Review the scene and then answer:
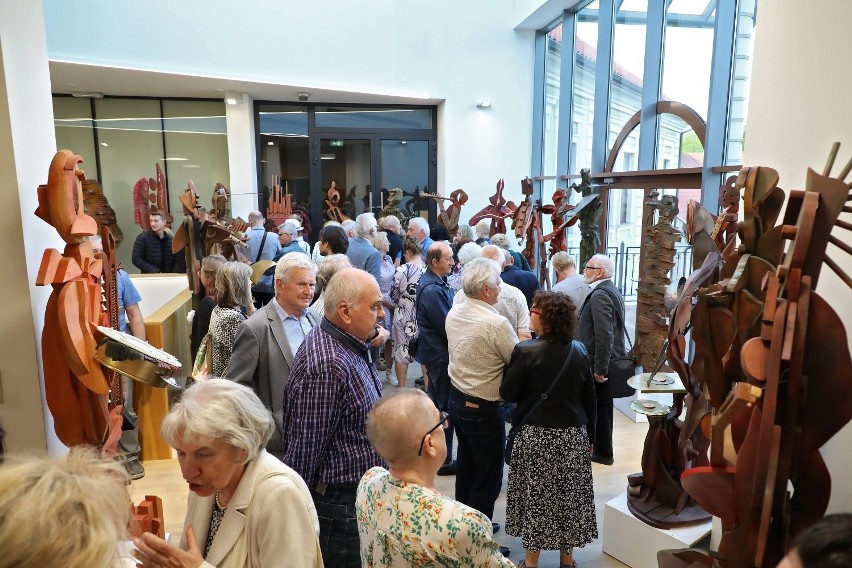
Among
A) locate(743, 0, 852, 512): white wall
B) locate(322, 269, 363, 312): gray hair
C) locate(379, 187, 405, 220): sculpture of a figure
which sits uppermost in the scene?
locate(743, 0, 852, 512): white wall

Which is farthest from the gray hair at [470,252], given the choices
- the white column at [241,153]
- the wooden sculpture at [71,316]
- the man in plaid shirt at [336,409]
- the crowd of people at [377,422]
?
the white column at [241,153]

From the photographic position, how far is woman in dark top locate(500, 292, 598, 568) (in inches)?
113

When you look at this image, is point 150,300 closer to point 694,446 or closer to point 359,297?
point 359,297

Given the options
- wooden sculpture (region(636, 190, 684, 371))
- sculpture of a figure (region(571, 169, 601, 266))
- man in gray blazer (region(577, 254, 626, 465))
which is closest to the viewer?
man in gray blazer (region(577, 254, 626, 465))

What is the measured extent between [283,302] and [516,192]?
8741mm

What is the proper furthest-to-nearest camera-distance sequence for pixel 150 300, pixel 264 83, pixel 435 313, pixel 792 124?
pixel 264 83 < pixel 150 300 < pixel 435 313 < pixel 792 124

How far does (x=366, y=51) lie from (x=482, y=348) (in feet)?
27.5

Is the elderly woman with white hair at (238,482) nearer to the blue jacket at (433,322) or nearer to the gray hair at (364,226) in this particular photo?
the blue jacket at (433,322)

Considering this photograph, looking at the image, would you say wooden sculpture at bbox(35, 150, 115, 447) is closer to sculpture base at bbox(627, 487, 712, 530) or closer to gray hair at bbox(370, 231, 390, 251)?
sculpture base at bbox(627, 487, 712, 530)

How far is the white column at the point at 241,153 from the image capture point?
10.5 meters

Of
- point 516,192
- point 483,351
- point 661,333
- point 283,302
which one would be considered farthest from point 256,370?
point 516,192

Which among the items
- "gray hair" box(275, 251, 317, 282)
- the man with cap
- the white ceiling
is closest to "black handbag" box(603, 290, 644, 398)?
"gray hair" box(275, 251, 317, 282)

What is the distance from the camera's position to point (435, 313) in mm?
3975

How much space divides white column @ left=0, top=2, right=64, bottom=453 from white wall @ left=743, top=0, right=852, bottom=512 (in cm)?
290
